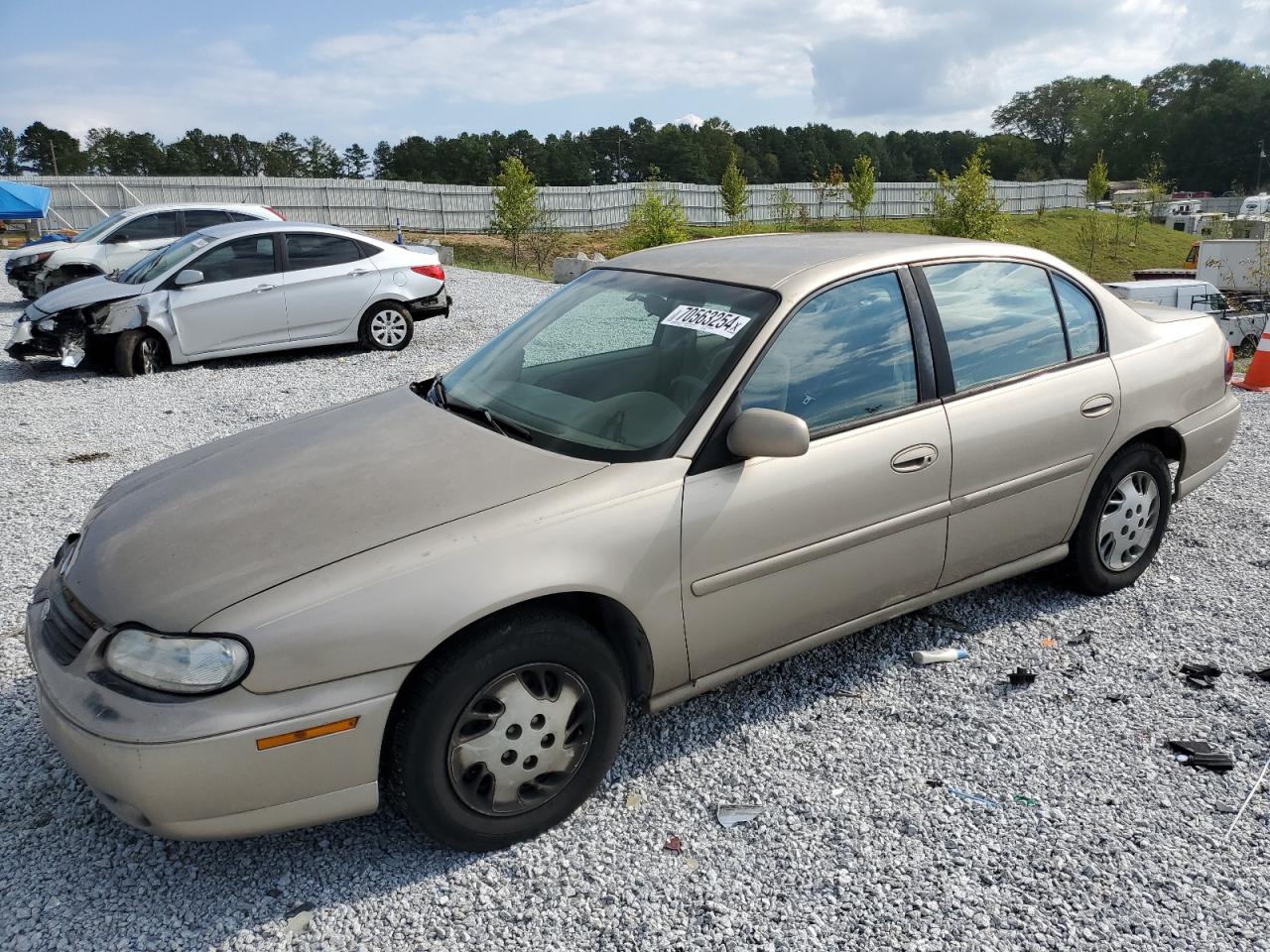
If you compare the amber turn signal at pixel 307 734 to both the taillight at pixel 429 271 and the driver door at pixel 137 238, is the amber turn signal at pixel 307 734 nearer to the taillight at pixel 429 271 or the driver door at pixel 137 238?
the taillight at pixel 429 271

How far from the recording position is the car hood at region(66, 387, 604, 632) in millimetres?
2512

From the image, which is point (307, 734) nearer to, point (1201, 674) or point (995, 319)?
point (995, 319)

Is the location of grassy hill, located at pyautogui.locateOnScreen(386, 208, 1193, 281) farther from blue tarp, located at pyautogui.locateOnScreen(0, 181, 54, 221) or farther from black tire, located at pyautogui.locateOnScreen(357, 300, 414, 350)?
black tire, located at pyautogui.locateOnScreen(357, 300, 414, 350)

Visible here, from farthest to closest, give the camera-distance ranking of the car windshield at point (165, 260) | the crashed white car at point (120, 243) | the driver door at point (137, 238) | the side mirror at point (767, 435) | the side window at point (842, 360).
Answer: the driver door at point (137, 238) → the crashed white car at point (120, 243) → the car windshield at point (165, 260) → the side window at point (842, 360) → the side mirror at point (767, 435)

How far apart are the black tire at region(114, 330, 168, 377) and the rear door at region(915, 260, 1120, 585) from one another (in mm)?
8904

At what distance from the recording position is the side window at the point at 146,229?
45.2ft

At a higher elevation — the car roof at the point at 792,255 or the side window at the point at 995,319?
the car roof at the point at 792,255

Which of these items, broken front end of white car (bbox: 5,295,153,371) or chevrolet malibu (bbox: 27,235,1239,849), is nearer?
chevrolet malibu (bbox: 27,235,1239,849)

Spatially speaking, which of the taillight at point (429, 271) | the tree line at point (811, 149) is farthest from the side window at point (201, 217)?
the tree line at point (811, 149)

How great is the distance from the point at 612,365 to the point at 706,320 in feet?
1.38

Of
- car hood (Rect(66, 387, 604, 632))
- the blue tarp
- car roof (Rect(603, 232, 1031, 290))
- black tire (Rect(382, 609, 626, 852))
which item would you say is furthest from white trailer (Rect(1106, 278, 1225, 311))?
the blue tarp

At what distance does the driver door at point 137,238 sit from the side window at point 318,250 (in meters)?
4.63

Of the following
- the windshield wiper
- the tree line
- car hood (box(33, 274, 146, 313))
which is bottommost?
the windshield wiper

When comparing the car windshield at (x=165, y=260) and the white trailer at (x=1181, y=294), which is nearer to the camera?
the car windshield at (x=165, y=260)
